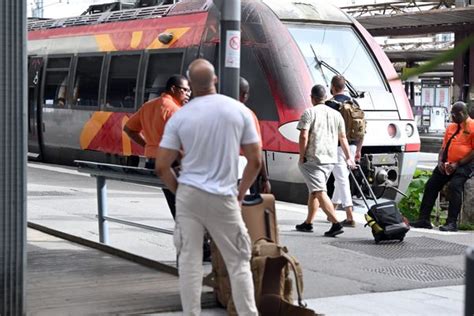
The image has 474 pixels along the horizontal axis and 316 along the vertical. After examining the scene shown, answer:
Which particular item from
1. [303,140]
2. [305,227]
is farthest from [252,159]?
[305,227]

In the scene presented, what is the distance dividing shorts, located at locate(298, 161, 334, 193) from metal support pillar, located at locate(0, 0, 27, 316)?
4.87 metres

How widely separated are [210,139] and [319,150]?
4975mm

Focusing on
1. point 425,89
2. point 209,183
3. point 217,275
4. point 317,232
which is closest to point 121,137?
point 317,232

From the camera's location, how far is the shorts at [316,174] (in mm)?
10078

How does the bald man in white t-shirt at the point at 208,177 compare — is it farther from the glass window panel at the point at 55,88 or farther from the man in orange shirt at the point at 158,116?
the glass window panel at the point at 55,88

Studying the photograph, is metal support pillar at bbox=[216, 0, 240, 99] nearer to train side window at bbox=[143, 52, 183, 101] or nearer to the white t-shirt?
the white t-shirt

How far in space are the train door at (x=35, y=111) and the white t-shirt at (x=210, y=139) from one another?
49.4 ft

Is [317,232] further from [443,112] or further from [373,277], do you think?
[443,112]

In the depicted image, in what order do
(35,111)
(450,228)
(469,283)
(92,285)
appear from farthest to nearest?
(35,111)
(450,228)
(92,285)
(469,283)

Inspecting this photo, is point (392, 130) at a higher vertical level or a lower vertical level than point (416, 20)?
lower

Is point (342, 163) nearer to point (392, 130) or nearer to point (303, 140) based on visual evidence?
point (303, 140)

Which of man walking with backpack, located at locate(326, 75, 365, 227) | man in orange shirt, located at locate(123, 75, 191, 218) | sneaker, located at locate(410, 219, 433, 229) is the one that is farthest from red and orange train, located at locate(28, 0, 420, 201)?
man in orange shirt, located at locate(123, 75, 191, 218)

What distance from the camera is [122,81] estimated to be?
56.4 ft

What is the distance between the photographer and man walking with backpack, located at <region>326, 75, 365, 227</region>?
10844 mm
